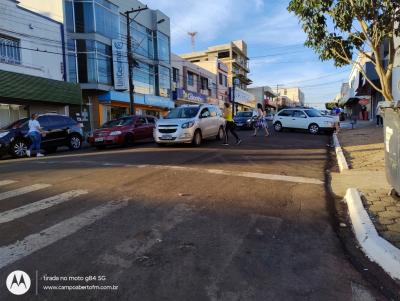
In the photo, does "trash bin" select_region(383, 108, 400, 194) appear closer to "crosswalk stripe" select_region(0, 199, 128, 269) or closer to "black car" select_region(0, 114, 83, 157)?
"crosswalk stripe" select_region(0, 199, 128, 269)

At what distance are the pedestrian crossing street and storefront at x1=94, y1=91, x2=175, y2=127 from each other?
840 inches

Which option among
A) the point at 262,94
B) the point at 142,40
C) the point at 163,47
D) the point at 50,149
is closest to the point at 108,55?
the point at 142,40

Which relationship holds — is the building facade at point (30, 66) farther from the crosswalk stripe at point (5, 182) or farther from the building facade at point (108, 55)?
the crosswalk stripe at point (5, 182)

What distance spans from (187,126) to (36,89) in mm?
11674

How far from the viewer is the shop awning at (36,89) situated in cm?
1850

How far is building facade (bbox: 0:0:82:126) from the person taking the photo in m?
19.2

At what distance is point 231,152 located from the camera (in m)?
12.0

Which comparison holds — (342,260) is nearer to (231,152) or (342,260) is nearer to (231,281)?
(231,281)

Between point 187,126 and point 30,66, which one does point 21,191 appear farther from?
point 30,66

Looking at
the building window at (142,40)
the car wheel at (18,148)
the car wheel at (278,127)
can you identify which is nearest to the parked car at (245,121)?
the car wheel at (278,127)

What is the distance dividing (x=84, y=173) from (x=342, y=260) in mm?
6242

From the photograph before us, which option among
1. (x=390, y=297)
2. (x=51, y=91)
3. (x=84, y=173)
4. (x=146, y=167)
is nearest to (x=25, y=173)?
(x=84, y=173)

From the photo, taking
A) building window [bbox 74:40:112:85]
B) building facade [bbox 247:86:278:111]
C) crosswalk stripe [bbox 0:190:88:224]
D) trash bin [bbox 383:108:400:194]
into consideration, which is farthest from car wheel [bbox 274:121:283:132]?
building facade [bbox 247:86:278:111]

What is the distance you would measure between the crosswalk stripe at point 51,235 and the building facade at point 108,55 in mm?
22593
